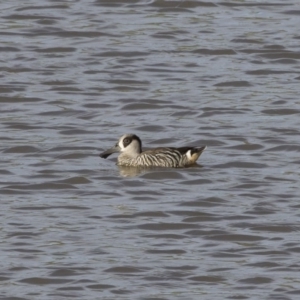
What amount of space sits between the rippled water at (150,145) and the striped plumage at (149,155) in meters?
0.12

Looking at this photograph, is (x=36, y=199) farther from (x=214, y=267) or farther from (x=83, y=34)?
(x=83, y=34)

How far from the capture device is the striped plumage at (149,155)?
14.7m

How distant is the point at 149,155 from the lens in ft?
48.7

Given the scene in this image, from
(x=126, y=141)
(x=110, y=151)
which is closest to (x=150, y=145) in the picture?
(x=126, y=141)

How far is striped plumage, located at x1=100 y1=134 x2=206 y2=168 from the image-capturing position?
14.7 meters

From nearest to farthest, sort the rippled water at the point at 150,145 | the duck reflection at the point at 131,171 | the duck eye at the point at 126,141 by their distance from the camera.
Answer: the rippled water at the point at 150,145
the duck reflection at the point at 131,171
the duck eye at the point at 126,141

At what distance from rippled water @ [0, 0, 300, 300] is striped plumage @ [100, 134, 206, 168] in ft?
0.39

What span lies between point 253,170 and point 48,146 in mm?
2248

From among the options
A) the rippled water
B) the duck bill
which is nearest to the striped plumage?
the duck bill

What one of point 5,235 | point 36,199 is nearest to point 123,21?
point 36,199

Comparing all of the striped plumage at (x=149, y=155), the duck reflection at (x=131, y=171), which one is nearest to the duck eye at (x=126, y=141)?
the striped plumage at (x=149, y=155)

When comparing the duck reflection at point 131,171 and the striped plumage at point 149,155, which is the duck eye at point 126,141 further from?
the duck reflection at point 131,171

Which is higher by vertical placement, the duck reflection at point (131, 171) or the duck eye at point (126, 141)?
the duck eye at point (126, 141)

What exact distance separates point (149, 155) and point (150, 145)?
83 centimetres
